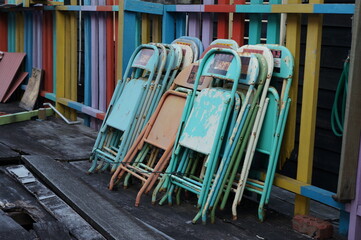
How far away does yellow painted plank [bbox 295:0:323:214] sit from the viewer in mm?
4102

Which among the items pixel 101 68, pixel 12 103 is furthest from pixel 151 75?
pixel 12 103

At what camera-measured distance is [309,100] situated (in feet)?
13.7

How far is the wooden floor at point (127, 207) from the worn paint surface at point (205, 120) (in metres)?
0.52

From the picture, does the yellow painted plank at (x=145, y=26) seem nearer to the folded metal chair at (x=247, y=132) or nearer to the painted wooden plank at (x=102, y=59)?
the painted wooden plank at (x=102, y=59)

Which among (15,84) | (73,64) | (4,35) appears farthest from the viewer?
(4,35)

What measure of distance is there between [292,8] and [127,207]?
190 centimetres

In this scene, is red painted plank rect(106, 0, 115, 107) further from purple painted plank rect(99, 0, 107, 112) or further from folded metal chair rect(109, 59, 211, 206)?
folded metal chair rect(109, 59, 211, 206)

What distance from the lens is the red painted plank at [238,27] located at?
491 centimetres

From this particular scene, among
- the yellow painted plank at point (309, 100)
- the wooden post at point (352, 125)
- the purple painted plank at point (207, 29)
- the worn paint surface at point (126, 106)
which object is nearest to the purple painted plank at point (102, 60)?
the worn paint surface at point (126, 106)

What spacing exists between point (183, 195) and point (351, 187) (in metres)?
1.46

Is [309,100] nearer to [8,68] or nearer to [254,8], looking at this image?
[254,8]

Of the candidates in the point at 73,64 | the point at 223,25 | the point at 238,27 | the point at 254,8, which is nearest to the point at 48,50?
the point at 73,64

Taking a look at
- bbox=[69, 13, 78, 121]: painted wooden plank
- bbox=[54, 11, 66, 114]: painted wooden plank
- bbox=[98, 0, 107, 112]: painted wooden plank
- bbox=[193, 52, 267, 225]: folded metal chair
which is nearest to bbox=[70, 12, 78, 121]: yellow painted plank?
bbox=[69, 13, 78, 121]: painted wooden plank

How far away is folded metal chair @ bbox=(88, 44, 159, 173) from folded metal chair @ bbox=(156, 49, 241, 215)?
0.69m
